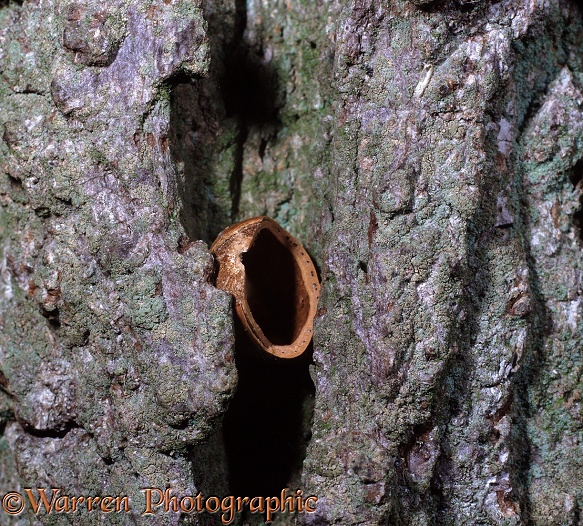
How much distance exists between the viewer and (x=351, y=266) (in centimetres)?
192

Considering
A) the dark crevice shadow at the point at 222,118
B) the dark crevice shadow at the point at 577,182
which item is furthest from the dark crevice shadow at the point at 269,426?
the dark crevice shadow at the point at 577,182

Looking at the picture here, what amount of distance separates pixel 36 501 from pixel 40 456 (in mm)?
114

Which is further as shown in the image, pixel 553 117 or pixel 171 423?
pixel 553 117

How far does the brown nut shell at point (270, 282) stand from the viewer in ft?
6.21

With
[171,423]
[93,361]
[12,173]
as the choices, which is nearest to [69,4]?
[12,173]

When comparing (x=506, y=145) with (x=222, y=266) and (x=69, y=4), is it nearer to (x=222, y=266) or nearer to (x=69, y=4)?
(x=222, y=266)

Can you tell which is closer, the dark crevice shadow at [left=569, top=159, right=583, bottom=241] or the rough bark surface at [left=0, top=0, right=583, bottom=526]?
the rough bark surface at [left=0, top=0, right=583, bottom=526]

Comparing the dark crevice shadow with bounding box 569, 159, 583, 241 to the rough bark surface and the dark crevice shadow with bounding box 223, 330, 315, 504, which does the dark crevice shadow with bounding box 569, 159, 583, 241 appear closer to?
the rough bark surface

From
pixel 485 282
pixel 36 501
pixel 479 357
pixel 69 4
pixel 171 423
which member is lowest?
pixel 36 501

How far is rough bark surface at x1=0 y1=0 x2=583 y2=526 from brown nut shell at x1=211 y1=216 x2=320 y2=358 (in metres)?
0.08

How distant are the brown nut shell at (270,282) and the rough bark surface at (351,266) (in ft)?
0.25

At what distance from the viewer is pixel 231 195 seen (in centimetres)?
221

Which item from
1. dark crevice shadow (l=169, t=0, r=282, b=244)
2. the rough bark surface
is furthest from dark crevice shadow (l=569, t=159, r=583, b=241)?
dark crevice shadow (l=169, t=0, r=282, b=244)

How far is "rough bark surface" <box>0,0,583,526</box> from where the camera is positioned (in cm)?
184
